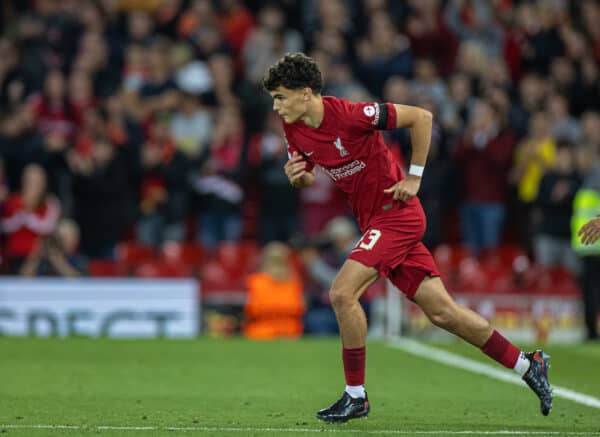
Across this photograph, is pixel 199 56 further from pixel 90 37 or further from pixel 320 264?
pixel 320 264

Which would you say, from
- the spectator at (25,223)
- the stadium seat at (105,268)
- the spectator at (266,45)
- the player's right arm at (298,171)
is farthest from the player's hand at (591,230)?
the spectator at (266,45)

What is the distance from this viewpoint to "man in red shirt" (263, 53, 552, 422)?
6902 millimetres

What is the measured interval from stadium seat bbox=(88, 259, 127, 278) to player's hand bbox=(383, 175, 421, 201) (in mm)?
7871

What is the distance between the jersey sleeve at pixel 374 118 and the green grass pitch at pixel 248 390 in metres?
1.74

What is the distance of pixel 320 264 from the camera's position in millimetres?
14148

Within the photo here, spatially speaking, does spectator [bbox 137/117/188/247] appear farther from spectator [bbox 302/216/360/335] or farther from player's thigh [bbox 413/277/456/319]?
player's thigh [bbox 413/277/456/319]

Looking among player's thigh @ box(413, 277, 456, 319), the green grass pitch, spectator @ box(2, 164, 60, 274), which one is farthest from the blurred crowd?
player's thigh @ box(413, 277, 456, 319)

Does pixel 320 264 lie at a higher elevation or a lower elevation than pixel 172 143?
lower

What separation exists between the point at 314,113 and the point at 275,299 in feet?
21.4

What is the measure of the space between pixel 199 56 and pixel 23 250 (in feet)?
12.3

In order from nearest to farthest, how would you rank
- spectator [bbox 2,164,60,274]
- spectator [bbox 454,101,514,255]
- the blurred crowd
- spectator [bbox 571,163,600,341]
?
spectator [bbox 571,163,600,341] → spectator [bbox 2,164,60,274] → the blurred crowd → spectator [bbox 454,101,514,255]

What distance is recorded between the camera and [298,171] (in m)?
7.04

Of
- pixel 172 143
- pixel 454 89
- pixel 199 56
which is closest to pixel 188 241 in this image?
pixel 172 143

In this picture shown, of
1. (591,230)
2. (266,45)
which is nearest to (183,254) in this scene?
(266,45)
